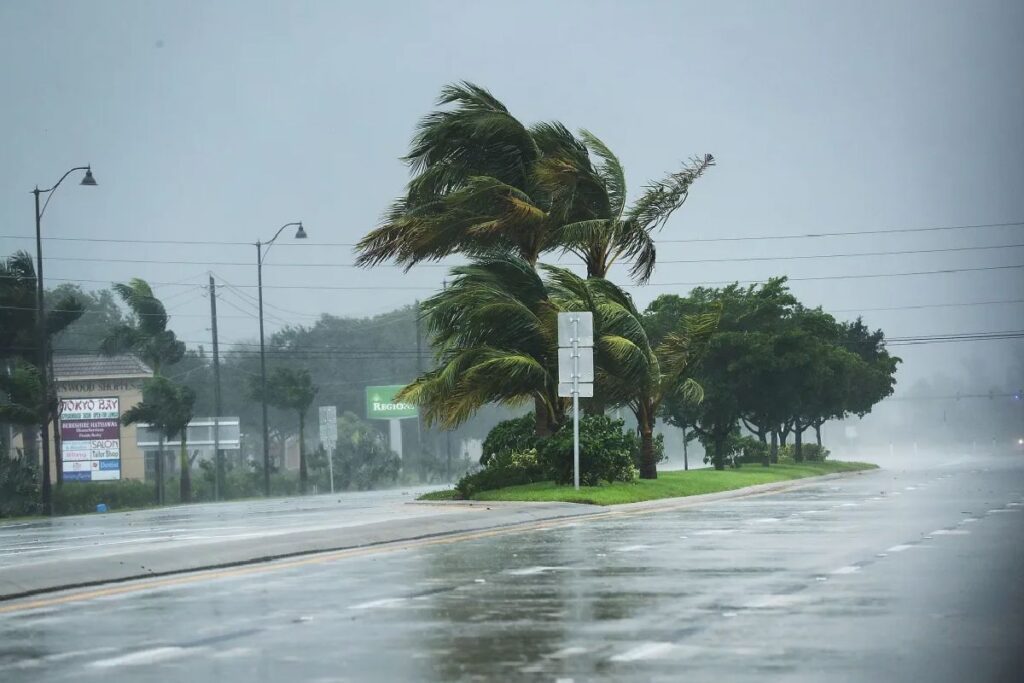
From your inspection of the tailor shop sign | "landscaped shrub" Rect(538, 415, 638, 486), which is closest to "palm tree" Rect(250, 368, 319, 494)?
the tailor shop sign

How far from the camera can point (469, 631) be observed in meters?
12.4

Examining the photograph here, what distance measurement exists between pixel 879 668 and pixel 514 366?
1051 inches

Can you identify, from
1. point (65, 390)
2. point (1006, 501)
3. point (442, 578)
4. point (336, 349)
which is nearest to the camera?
point (442, 578)

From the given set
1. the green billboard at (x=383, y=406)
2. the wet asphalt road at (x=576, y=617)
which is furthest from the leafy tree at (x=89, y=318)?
the wet asphalt road at (x=576, y=617)

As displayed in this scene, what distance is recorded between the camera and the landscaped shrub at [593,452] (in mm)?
37188

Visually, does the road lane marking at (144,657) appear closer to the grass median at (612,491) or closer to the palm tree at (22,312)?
the grass median at (612,491)

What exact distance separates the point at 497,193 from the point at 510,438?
651 centimetres

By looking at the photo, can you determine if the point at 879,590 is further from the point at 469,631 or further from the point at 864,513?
the point at 864,513

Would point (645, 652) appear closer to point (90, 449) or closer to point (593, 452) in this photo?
point (593, 452)

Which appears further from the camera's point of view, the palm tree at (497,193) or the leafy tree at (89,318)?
the leafy tree at (89,318)

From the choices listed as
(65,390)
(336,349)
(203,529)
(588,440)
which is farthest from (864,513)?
(336,349)

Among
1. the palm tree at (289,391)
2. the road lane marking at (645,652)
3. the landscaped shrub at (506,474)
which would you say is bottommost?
the road lane marking at (645,652)

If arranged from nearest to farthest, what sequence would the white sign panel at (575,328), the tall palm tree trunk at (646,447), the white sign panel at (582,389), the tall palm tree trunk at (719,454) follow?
1. the white sign panel at (575,328)
2. the white sign panel at (582,389)
3. the tall palm tree trunk at (646,447)
4. the tall palm tree trunk at (719,454)

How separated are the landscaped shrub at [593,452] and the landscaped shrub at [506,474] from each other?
458 millimetres
